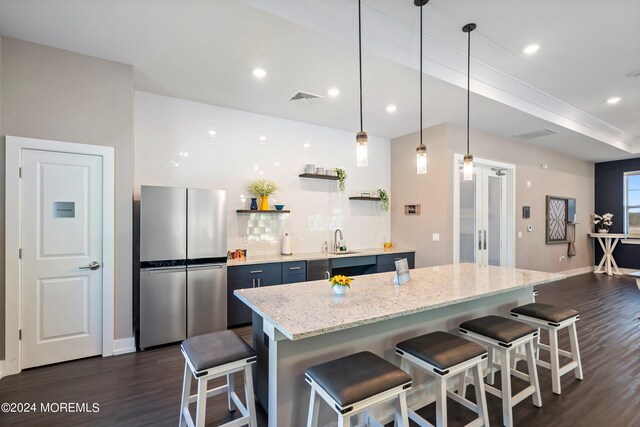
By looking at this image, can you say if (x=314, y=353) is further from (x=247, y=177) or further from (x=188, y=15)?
(x=247, y=177)

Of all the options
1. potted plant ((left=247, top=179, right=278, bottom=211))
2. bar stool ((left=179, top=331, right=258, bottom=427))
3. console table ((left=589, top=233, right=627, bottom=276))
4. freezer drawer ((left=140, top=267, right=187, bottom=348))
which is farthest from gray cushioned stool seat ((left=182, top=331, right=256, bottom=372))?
console table ((left=589, top=233, right=627, bottom=276))

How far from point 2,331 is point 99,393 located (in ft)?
3.62

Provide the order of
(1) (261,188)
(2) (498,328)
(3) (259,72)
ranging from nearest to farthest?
1. (2) (498,328)
2. (3) (259,72)
3. (1) (261,188)

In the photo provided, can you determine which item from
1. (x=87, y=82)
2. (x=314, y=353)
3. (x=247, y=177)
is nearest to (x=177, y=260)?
(x=247, y=177)

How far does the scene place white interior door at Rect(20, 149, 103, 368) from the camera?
270 centimetres

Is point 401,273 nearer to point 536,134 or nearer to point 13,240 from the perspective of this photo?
point 13,240

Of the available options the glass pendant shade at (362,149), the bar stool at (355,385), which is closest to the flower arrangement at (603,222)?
the glass pendant shade at (362,149)

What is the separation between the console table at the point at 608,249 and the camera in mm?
7359

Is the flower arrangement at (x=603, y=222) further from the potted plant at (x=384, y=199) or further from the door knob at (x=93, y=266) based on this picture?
the door knob at (x=93, y=266)

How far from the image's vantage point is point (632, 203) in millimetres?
7492

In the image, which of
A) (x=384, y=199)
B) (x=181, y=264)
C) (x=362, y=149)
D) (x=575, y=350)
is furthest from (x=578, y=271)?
(x=181, y=264)

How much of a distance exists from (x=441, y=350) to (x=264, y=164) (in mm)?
3510

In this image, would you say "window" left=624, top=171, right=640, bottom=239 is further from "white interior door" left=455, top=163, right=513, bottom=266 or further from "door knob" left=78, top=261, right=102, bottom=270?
"door knob" left=78, top=261, right=102, bottom=270

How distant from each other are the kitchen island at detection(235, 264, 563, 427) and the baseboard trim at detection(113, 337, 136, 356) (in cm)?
179
